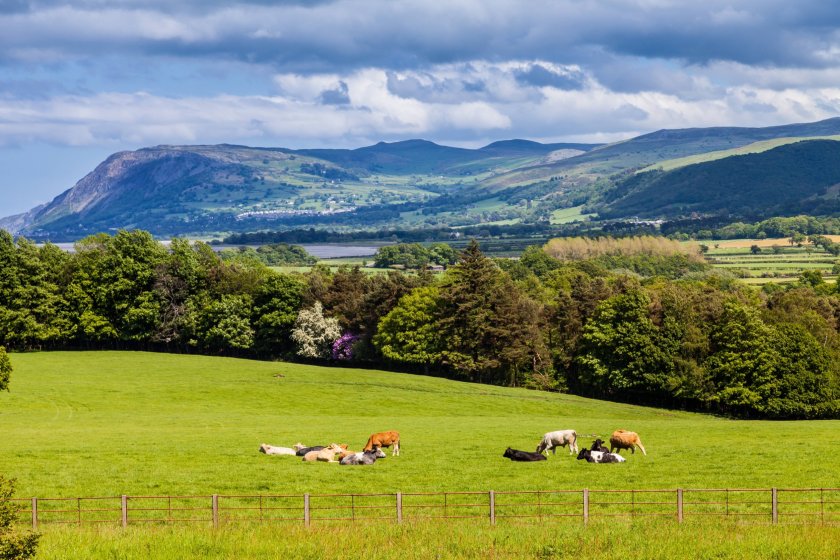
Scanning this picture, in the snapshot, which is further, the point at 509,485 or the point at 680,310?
the point at 680,310

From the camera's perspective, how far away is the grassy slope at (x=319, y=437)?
38.6 meters

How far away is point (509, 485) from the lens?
37.8 meters

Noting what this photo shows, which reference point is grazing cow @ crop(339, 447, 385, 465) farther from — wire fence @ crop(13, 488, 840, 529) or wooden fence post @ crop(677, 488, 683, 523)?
wooden fence post @ crop(677, 488, 683, 523)

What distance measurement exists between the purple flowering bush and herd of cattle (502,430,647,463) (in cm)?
8043

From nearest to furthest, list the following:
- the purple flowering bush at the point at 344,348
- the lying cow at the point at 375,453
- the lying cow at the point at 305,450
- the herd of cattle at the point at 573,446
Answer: the herd of cattle at the point at 573,446
the lying cow at the point at 375,453
the lying cow at the point at 305,450
the purple flowering bush at the point at 344,348

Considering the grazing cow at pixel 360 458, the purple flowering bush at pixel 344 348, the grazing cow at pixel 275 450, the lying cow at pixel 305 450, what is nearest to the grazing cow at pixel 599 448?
the grazing cow at pixel 360 458

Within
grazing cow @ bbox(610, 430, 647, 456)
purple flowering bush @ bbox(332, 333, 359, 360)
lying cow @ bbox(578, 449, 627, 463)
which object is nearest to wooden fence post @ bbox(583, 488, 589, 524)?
lying cow @ bbox(578, 449, 627, 463)

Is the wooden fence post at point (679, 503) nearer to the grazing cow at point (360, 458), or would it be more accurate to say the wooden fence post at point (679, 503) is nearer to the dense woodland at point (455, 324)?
the grazing cow at point (360, 458)

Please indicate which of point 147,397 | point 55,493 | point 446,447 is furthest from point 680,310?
point 55,493

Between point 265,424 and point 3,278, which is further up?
point 3,278

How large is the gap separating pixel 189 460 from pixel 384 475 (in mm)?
9437

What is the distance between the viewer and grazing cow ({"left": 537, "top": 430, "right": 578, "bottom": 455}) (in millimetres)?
45969

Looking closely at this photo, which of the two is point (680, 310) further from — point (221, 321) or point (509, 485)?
point (509, 485)

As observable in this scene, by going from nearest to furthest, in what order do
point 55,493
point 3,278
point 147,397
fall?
1. point 55,493
2. point 147,397
3. point 3,278
